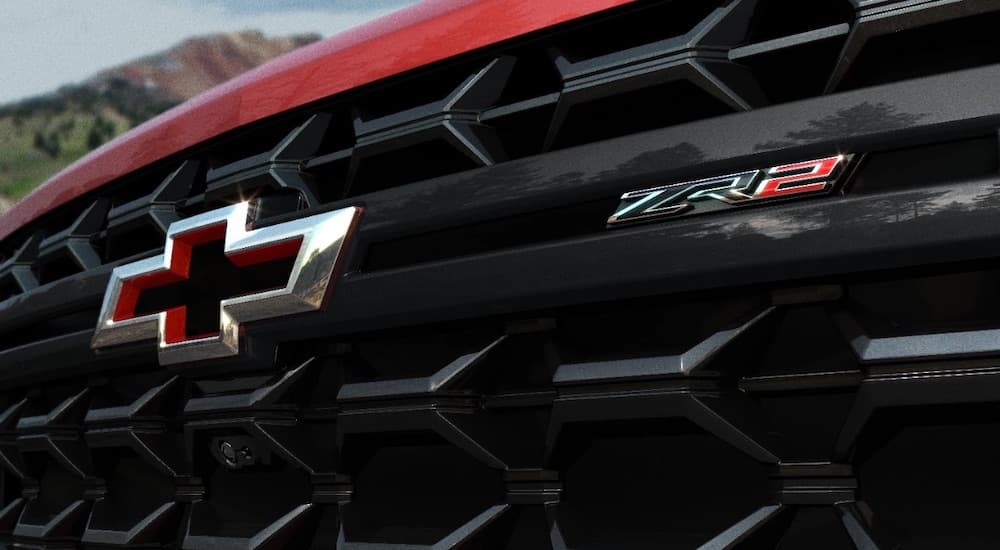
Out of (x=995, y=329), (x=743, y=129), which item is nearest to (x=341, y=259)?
(x=743, y=129)

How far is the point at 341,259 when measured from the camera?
1691mm

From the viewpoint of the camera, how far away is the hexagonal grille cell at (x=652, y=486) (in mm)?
1401

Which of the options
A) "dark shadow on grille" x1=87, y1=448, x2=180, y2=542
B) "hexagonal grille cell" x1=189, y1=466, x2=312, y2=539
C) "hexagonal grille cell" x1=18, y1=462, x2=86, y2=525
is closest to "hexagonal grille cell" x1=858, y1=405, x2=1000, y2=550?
"hexagonal grille cell" x1=189, y1=466, x2=312, y2=539

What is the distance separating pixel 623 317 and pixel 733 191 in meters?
0.26

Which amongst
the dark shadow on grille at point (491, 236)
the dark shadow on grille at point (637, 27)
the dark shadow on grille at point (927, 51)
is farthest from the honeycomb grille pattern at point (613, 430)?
the dark shadow on grille at point (637, 27)

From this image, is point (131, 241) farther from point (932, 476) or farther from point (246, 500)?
point (932, 476)

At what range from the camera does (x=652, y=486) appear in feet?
4.81

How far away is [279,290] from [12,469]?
1307mm

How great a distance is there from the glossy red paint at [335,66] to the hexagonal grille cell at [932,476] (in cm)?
68

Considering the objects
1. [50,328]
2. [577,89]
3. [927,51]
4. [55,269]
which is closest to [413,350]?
[577,89]

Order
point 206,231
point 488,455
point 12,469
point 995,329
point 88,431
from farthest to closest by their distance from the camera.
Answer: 1. point 12,469
2. point 88,431
3. point 206,231
4. point 488,455
5. point 995,329

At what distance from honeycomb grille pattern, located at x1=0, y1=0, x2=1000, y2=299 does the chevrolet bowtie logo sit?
9 centimetres

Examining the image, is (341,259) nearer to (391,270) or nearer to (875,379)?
(391,270)

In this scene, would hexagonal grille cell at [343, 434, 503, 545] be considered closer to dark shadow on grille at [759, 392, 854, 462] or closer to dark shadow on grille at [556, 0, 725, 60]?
dark shadow on grille at [759, 392, 854, 462]
